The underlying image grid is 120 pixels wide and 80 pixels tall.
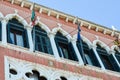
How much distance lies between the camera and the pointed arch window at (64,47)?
15.0m

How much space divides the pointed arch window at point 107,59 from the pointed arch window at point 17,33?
A: 3786 mm

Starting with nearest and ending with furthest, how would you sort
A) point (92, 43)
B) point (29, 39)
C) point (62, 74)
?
1. point (62, 74)
2. point (29, 39)
3. point (92, 43)

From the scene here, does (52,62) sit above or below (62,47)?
below

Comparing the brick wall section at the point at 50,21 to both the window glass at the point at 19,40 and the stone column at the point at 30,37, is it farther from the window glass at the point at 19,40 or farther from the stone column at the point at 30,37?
the window glass at the point at 19,40

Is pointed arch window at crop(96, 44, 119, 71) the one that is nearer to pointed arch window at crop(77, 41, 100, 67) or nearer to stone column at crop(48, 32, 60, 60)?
pointed arch window at crop(77, 41, 100, 67)

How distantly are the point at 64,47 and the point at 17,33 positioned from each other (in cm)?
225

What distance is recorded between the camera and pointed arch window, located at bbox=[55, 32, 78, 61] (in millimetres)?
14977

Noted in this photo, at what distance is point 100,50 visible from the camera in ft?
54.0

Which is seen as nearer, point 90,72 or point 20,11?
point 90,72

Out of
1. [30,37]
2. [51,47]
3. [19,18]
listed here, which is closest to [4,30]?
[30,37]

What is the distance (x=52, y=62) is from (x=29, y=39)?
1.39m

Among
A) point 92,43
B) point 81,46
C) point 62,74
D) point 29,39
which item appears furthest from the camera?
point 92,43

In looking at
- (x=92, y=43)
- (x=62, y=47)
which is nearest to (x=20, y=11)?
(x=62, y=47)

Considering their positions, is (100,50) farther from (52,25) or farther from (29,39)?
(29,39)
